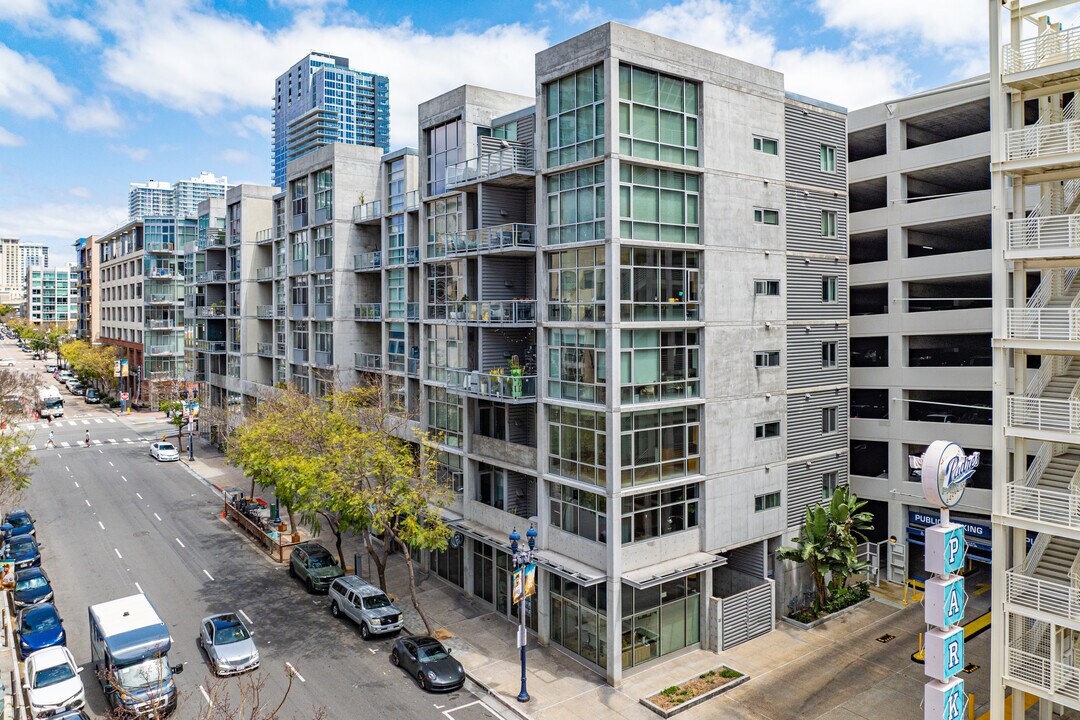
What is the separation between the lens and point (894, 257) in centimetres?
3578

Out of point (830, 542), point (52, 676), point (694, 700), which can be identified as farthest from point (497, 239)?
point (52, 676)

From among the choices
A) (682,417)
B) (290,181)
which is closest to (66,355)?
(290,181)

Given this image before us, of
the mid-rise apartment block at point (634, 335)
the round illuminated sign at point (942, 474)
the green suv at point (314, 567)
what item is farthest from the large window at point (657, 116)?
the green suv at point (314, 567)

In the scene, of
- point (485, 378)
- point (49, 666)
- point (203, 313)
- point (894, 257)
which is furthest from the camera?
point (203, 313)

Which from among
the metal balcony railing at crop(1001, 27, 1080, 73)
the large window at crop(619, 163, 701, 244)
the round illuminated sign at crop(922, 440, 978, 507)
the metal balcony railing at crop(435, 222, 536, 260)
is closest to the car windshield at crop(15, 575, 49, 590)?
the metal balcony railing at crop(435, 222, 536, 260)

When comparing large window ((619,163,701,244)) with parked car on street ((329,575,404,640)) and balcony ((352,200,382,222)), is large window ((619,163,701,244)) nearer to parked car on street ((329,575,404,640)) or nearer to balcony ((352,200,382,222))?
parked car on street ((329,575,404,640))

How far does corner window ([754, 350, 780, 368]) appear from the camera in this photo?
3031cm

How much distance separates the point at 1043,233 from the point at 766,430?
13.2 meters

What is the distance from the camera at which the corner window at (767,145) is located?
30.0 metres

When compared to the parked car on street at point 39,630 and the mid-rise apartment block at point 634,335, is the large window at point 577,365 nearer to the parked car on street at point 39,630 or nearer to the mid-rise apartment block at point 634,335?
the mid-rise apartment block at point 634,335

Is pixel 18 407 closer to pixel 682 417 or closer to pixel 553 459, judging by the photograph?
pixel 553 459

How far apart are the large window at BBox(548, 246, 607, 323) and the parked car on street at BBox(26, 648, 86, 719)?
65.5 ft

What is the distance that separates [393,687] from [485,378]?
472 inches

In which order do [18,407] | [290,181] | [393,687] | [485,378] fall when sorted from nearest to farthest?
1. [393,687]
2. [485,378]
3. [290,181]
4. [18,407]
